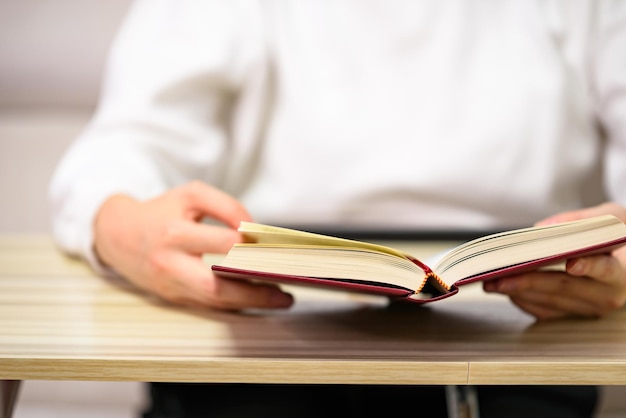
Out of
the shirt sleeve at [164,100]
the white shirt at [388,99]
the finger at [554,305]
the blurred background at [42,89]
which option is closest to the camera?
the finger at [554,305]

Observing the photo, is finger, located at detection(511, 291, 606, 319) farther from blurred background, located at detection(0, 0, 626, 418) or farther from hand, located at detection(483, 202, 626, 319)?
blurred background, located at detection(0, 0, 626, 418)

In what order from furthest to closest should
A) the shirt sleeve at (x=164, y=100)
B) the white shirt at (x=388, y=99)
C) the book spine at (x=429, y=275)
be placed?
the white shirt at (x=388, y=99) → the shirt sleeve at (x=164, y=100) → the book spine at (x=429, y=275)

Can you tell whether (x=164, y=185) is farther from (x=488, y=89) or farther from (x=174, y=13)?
(x=488, y=89)

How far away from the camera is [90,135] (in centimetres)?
78

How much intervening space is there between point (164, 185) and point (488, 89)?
0.37 metres

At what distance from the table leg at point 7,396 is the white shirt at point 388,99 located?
35cm

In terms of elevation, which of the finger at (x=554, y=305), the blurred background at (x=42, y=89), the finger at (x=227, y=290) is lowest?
the finger at (x=554, y=305)

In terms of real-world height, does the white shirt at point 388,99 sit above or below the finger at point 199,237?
above

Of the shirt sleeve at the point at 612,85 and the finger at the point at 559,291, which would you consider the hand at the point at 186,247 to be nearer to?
the finger at the point at 559,291

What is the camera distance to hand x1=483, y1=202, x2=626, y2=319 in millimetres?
502

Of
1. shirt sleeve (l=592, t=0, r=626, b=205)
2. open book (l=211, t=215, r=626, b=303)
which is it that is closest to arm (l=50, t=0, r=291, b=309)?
open book (l=211, t=215, r=626, b=303)

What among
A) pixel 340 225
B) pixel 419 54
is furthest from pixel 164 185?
pixel 419 54

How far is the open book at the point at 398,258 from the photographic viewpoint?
0.42 meters

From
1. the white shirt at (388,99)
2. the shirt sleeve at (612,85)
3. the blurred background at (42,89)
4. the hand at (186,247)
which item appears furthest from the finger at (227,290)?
the blurred background at (42,89)
